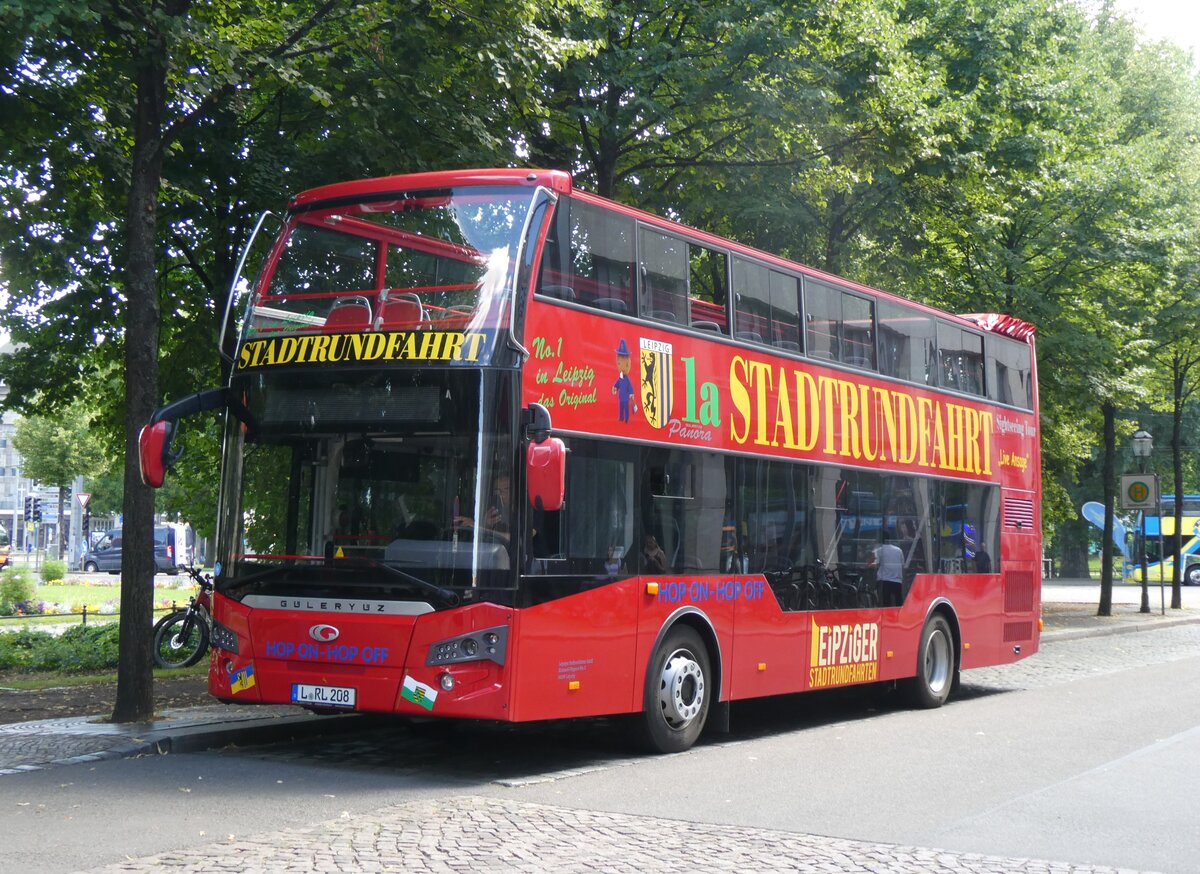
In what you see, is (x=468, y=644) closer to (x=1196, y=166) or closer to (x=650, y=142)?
(x=650, y=142)

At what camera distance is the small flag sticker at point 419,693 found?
376 inches

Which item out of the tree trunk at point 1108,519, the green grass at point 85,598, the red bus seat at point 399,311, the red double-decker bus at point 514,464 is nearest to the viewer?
the red double-decker bus at point 514,464

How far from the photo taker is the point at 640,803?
8789 millimetres

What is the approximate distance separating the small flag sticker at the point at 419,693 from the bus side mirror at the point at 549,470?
1.51 m

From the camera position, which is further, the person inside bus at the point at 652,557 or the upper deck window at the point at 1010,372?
the upper deck window at the point at 1010,372

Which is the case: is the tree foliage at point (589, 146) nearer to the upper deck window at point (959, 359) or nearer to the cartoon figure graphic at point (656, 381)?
the upper deck window at point (959, 359)

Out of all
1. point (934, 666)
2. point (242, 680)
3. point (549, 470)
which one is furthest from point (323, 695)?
point (934, 666)

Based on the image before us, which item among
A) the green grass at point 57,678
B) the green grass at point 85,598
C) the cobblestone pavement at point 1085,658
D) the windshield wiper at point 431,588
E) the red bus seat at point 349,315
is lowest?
the cobblestone pavement at point 1085,658

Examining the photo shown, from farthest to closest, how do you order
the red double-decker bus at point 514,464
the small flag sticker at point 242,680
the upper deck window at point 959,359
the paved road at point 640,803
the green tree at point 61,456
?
the green tree at point 61,456, the upper deck window at point 959,359, the small flag sticker at point 242,680, the red double-decker bus at point 514,464, the paved road at point 640,803

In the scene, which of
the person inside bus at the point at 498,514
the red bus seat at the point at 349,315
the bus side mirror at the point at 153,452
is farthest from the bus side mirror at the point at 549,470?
the bus side mirror at the point at 153,452

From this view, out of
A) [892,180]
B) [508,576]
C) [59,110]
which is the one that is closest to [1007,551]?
[892,180]

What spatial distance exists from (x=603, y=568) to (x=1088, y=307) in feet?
62.7

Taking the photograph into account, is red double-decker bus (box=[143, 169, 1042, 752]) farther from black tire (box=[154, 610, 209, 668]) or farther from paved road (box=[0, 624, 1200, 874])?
black tire (box=[154, 610, 209, 668])

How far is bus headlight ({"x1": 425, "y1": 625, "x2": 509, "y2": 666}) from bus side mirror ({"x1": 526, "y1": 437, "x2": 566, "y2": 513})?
3.27 feet
